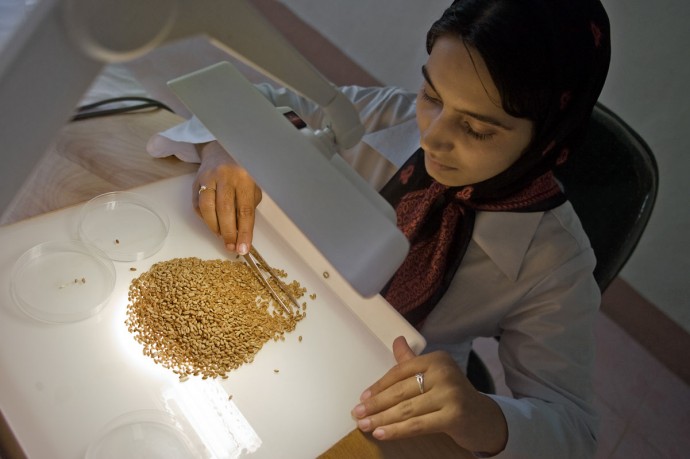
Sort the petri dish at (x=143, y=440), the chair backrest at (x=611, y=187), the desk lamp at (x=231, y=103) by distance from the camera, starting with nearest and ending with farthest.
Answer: the desk lamp at (x=231, y=103) → the petri dish at (x=143, y=440) → the chair backrest at (x=611, y=187)

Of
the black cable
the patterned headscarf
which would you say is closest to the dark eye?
the patterned headscarf

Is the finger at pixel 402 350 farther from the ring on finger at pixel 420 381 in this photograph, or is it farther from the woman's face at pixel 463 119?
the woman's face at pixel 463 119

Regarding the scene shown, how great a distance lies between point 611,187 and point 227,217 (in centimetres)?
78

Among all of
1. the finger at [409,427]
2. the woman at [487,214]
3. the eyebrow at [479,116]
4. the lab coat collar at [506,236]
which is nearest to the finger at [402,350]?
the woman at [487,214]

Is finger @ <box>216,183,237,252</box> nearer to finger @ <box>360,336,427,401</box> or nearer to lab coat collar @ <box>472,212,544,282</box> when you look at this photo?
finger @ <box>360,336,427,401</box>

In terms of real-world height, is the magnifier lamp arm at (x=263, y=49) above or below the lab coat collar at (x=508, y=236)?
above

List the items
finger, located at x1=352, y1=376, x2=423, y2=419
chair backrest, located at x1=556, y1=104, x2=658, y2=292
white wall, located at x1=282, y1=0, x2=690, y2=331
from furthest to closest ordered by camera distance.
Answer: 1. white wall, located at x1=282, y1=0, x2=690, y2=331
2. chair backrest, located at x1=556, y1=104, x2=658, y2=292
3. finger, located at x1=352, y1=376, x2=423, y2=419

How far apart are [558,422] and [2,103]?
2.97 ft

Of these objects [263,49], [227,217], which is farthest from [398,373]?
[263,49]

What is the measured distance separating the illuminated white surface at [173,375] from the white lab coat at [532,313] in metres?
0.20

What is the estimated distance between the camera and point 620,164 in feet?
3.39

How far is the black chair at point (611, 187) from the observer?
101cm

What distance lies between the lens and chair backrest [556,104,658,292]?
101cm

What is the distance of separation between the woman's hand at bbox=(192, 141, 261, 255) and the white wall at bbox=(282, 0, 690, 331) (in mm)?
1481
